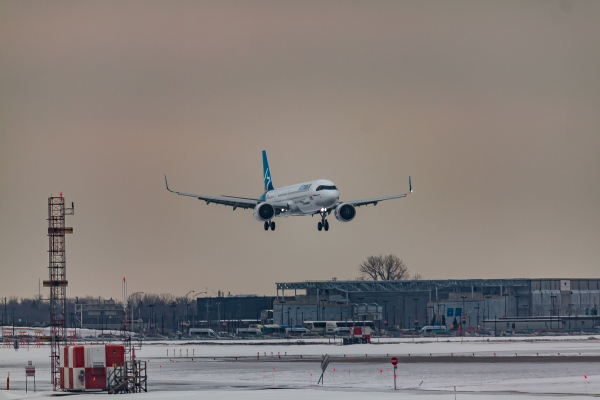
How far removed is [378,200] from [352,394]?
65.7 meters

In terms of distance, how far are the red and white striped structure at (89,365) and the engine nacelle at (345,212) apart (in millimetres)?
51621

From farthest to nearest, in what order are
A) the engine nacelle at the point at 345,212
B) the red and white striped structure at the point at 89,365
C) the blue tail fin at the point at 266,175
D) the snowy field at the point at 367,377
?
1. the blue tail fin at the point at 266,175
2. the engine nacelle at the point at 345,212
3. the red and white striped structure at the point at 89,365
4. the snowy field at the point at 367,377

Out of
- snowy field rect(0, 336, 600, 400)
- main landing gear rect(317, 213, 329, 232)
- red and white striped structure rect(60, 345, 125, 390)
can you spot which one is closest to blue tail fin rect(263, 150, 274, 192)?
main landing gear rect(317, 213, 329, 232)

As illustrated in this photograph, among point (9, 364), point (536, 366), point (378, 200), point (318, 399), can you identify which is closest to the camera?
point (318, 399)

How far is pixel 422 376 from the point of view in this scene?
71.9 m

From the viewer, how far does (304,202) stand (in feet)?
356

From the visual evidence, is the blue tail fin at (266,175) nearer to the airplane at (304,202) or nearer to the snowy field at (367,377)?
the airplane at (304,202)

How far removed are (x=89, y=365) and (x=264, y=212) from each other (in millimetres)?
52805

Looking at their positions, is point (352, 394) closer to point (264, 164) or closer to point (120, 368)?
point (120, 368)

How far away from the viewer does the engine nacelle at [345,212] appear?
109812 millimetres

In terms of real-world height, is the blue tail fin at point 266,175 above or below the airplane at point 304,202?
above

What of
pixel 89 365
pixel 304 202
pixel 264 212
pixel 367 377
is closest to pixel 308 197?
pixel 304 202

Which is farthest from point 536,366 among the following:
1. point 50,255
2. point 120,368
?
point 50,255

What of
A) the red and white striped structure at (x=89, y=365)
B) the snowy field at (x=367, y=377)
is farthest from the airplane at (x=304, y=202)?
the red and white striped structure at (x=89, y=365)
